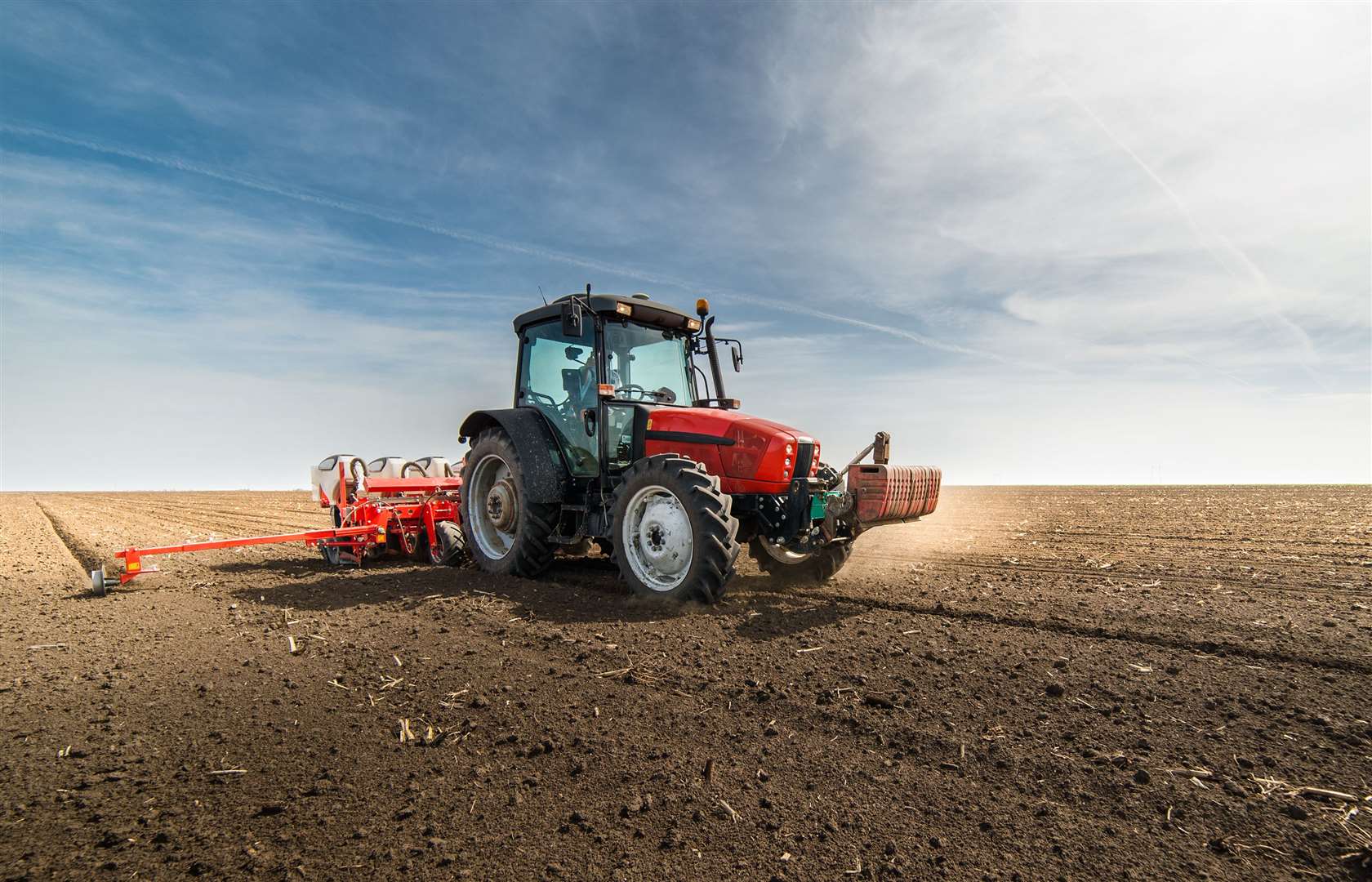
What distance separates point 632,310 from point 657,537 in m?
2.32

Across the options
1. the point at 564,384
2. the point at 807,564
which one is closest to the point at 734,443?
the point at 807,564

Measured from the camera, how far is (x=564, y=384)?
24.0ft

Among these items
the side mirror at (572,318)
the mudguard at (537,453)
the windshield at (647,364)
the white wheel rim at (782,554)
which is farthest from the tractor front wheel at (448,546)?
the white wheel rim at (782,554)

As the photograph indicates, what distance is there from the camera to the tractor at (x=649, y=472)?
19.1ft

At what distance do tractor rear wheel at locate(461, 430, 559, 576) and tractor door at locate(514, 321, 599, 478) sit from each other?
513 millimetres

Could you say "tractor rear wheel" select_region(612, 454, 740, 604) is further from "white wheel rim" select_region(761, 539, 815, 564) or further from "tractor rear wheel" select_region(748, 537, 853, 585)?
"tractor rear wheel" select_region(748, 537, 853, 585)

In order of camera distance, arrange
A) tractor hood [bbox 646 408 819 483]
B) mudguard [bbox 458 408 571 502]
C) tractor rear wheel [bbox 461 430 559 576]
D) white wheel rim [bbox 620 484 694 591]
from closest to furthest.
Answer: white wheel rim [bbox 620 484 694 591]
tractor hood [bbox 646 408 819 483]
mudguard [bbox 458 408 571 502]
tractor rear wheel [bbox 461 430 559 576]

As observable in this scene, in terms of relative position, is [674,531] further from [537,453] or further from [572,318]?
[572,318]

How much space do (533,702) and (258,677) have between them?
1.77 metres

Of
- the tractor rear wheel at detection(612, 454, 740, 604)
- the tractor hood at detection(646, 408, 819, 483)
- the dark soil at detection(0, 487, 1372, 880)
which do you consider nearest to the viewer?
the dark soil at detection(0, 487, 1372, 880)

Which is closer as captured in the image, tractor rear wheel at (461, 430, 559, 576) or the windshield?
the windshield

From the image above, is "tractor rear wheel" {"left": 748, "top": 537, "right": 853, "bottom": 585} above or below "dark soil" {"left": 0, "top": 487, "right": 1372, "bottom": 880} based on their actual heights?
above

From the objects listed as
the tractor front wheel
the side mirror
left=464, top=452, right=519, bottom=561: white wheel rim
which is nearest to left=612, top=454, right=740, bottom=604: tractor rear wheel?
the side mirror

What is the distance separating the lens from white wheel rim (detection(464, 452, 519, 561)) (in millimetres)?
7633
